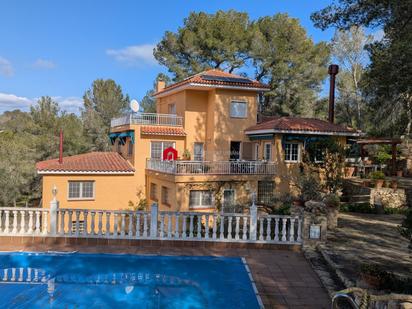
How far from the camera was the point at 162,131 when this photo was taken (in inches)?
1030

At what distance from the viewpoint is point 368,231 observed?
13.8 meters

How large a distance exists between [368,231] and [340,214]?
448 centimetres

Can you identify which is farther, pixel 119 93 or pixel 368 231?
pixel 119 93

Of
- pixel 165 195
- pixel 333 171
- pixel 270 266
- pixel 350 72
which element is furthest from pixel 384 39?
pixel 350 72

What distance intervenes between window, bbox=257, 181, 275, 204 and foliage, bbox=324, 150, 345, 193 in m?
4.68

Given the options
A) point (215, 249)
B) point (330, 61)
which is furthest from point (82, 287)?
point (330, 61)

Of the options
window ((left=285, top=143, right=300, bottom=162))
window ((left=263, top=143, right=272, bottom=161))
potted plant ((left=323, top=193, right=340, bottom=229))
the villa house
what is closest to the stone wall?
the villa house

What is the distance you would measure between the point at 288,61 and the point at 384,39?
81.9 feet

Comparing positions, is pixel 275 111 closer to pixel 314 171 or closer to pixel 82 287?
pixel 314 171

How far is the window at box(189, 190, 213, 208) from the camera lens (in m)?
21.6

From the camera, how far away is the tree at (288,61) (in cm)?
3525

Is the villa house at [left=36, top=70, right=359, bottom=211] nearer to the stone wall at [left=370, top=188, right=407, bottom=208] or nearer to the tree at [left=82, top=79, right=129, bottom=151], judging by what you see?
the stone wall at [left=370, top=188, right=407, bottom=208]

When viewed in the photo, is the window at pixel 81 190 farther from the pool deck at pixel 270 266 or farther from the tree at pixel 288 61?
the tree at pixel 288 61

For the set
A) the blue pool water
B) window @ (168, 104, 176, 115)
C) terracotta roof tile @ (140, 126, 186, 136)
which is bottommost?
the blue pool water
